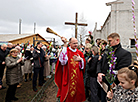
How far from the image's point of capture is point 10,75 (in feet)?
12.4

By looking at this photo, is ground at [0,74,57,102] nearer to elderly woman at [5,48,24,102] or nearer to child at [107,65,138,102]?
elderly woman at [5,48,24,102]

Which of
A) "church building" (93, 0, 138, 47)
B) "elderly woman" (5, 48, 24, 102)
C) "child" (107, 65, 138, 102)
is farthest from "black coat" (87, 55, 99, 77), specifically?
"church building" (93, 0, 138, 47)

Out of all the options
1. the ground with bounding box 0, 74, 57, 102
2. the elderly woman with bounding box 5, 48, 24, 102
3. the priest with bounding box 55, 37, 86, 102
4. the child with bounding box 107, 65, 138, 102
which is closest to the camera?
the child with bounding box 107, 65, 138, 102

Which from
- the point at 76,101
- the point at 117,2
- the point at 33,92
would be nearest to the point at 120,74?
the point at 76,101

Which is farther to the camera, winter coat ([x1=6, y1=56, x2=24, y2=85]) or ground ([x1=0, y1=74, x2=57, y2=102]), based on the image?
ground ([x1=0, y1=74, x2=57, y2=102])

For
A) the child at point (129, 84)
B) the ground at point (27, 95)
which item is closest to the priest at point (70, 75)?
the ground at point (27, 95)

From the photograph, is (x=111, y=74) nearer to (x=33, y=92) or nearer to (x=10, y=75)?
(x=10, y=75)

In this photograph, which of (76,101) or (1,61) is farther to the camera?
(1,61)

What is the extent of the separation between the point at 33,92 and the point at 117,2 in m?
14.0

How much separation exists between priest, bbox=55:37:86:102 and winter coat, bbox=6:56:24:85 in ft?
4.85

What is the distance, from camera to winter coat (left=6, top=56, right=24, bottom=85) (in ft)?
12.3

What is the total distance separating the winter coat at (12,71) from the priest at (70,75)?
58.2 inches

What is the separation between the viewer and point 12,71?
3.86 metres

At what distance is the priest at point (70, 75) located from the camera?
3304 mm
